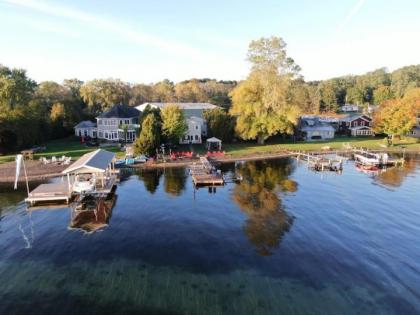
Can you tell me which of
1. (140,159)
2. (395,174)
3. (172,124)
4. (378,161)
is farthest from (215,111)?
(395,174)

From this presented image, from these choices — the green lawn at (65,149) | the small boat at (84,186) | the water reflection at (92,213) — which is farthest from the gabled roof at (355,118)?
the small boat at (84,186)

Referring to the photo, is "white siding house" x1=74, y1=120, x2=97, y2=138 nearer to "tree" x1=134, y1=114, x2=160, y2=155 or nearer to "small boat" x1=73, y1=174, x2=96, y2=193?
"tree" x1=134, y1=114, x2=160, y2=155

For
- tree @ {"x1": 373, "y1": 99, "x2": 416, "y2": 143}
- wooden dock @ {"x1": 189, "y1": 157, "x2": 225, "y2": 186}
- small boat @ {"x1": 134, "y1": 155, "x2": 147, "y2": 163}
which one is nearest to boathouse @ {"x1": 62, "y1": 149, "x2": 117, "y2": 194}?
wooden dock @ {"x1": 189, "y1": 157, "x2": 225, "y2": 186}

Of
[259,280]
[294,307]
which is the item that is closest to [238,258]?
[259,280]

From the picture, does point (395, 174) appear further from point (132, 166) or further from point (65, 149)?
point (65, 149)

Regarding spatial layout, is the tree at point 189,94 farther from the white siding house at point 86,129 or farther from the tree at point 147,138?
the tree at point 147,138
